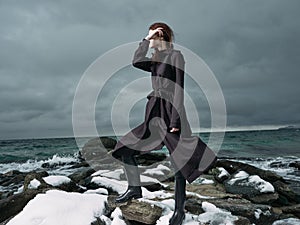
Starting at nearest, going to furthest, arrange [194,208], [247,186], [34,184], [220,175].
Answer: [194,208], [34,184], [247,186], [220,175]

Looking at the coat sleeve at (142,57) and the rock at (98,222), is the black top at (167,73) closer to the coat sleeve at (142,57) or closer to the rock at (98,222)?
the coat sleeve at (142,57)

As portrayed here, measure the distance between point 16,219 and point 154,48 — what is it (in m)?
2.84

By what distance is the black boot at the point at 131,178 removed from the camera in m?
3.99

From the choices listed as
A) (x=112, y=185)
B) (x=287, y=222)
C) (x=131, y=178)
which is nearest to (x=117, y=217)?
(x=131, y=178)

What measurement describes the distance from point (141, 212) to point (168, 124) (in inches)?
48.5

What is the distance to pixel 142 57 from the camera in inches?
150

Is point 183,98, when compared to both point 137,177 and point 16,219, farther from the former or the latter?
point 16,219

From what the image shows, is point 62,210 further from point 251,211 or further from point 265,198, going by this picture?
point 265,198

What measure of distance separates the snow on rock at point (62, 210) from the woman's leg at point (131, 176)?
0.37 meters

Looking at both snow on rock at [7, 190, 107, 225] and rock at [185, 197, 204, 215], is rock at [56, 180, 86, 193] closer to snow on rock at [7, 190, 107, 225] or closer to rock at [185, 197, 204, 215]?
snow on rock at [7, 190, 107, 225]

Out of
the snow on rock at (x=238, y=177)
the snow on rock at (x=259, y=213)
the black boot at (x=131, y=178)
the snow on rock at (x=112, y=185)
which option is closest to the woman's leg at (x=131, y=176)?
the black boot at (x=131, y=178)

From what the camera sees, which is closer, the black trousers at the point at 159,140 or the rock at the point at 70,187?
the black trousers at the point at 159,140

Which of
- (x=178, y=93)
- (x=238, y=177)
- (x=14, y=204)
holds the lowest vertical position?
(x=238, y=177)

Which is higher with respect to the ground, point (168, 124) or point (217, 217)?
point (168, 124)
